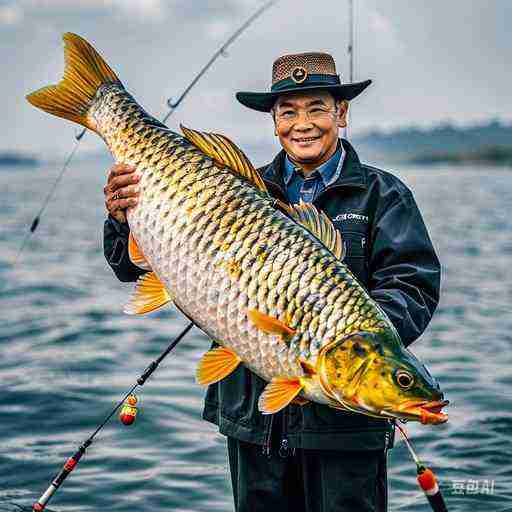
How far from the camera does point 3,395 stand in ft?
33.6

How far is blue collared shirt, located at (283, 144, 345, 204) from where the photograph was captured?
15.9 ft

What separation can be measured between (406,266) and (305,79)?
1068 mm

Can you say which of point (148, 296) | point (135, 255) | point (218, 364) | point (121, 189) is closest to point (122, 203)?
point (121, 189)

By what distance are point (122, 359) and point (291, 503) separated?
7.55m

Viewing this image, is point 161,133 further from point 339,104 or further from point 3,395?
point 3,395

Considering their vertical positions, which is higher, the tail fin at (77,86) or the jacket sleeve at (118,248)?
the tail fin at (77,86)

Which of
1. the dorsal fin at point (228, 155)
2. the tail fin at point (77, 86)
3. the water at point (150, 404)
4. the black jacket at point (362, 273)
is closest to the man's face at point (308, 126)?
the black jacket at point (362, 273)

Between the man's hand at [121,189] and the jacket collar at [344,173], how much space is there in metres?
0.79

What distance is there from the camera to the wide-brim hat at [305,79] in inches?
190

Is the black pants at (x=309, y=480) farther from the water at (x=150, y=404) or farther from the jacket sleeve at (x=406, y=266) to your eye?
the water at (x=150, y=404)

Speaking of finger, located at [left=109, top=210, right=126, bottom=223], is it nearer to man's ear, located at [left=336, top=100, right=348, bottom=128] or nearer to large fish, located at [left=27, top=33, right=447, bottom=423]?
large fish, located at [left=27, top=33, right=447, bottom=423]

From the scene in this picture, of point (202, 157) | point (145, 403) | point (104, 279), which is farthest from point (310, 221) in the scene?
point (104, 279)

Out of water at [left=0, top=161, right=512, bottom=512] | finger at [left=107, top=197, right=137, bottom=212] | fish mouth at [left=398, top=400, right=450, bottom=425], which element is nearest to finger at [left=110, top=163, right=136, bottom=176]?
finger at [left=107, top=197, right=137, bottom=212]

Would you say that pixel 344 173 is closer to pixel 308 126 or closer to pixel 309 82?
pixel 308 126
